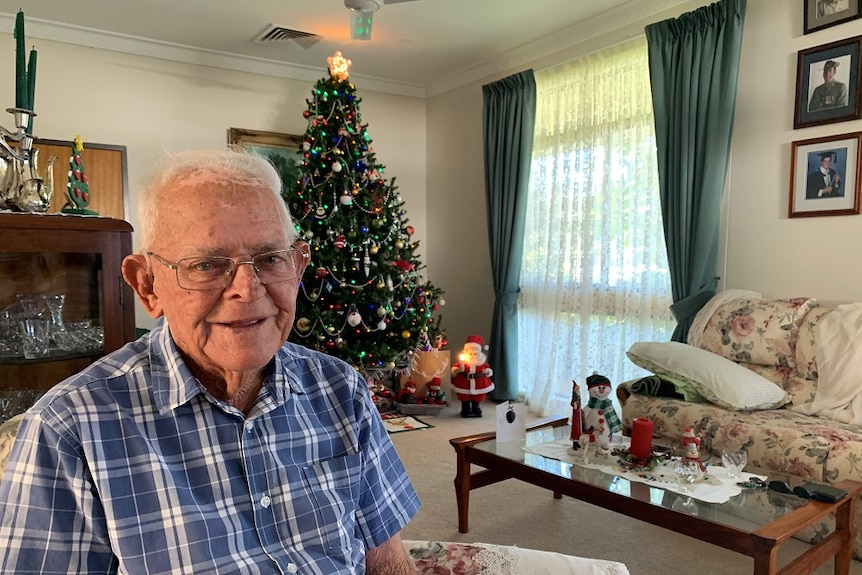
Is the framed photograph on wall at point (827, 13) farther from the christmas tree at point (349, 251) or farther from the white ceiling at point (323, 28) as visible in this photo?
the christmas tree at point (349, 251)

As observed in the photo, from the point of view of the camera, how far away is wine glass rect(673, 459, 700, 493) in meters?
1.89

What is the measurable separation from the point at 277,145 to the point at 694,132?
3074mm

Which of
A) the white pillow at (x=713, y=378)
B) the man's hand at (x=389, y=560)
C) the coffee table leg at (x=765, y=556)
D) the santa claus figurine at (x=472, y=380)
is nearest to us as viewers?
the man's hand at (x=389, y=560)

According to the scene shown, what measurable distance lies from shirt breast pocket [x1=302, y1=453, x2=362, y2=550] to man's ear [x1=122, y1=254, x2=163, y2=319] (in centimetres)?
37

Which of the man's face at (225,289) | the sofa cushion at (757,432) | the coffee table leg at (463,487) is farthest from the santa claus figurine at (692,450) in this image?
the man's face at (225,289)

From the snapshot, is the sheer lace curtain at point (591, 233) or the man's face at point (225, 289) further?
the sheer lace curtain at point (591, 233)

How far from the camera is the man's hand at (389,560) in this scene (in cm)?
109

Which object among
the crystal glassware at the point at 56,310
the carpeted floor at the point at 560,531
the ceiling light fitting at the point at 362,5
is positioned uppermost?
the ceiling light fitting at the point at 362,5

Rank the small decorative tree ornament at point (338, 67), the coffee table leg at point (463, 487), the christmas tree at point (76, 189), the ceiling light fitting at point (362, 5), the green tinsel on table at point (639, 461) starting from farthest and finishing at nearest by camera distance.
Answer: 1. the small decorative tree ornament at point (338, 67)
2. the ceiling light fitting at point (362, 5)
3. the coffee table leg at point (463, 487)
4. the green tinsel on table at point (639, 461)
5. the christmas tree at point (76, 189)

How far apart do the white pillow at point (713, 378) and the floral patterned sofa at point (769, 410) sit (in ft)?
0.14

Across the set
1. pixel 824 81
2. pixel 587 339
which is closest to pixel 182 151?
pixel 824 81

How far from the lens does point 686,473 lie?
1.96 metres

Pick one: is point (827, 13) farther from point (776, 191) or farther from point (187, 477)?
point (187, 477)

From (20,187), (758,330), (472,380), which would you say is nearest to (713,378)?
(758,330)
